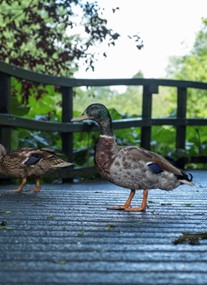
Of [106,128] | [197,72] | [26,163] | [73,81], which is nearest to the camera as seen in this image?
[106,128]

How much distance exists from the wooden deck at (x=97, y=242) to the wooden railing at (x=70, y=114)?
1.81m

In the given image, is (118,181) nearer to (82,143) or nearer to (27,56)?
(82,143)

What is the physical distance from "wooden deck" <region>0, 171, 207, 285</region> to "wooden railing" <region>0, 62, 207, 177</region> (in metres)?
1.81

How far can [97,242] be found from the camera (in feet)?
10.7

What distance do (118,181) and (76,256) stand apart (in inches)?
61.7

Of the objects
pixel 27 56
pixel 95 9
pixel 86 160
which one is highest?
pixel 95 9

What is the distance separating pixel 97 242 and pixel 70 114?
4.65 metres

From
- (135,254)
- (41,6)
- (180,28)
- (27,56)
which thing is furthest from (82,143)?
(180,28)

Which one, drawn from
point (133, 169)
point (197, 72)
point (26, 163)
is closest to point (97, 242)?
point (133, 169)

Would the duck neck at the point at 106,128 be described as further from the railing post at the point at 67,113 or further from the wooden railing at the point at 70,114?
the railing post at the point at 67,113

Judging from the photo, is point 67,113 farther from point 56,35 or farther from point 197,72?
point 197,72

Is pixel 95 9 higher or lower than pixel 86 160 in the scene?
higher

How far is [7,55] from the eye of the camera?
9.70 m

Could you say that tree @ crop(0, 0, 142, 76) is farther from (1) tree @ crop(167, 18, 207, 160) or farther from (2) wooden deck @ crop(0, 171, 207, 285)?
(1) tree @ crop(167, 18, 207, 160)
